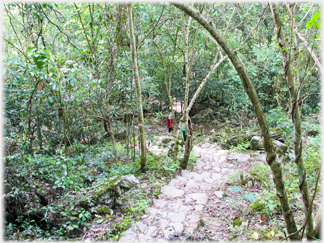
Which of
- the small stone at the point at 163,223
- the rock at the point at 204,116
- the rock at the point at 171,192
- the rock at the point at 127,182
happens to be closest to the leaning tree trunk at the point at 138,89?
the rock at the point at 127,182

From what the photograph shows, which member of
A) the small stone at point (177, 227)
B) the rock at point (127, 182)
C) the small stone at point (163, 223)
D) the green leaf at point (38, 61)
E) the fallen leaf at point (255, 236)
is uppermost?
the green leaf at point (38, 61)

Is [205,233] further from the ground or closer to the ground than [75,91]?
closer to the ground

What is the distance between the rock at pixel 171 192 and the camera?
12.6ft

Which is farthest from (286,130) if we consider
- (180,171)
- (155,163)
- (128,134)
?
(128,134)

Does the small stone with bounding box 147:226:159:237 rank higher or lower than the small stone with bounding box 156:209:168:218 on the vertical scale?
lower

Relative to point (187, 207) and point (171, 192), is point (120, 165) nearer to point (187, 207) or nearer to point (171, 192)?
point (171, 192)

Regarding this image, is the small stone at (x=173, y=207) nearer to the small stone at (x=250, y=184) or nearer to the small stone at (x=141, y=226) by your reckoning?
the small stone at (x=141, y=226)

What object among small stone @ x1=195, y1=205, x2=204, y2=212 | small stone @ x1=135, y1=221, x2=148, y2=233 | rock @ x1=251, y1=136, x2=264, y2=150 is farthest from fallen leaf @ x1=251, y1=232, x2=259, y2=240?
rock @ x1=251, y1=136, x2=264, y2=150

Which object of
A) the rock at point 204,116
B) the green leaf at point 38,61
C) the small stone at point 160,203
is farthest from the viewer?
the rock at point 204,116

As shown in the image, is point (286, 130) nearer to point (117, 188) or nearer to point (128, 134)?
point (128, 134)

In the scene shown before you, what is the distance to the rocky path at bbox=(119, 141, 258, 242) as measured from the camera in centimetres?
268

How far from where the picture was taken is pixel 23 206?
275cm

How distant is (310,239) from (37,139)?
423cm

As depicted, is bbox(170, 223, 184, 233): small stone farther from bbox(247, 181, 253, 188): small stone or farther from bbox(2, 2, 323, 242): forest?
bbox(247, 181, 253, 188): small stone
